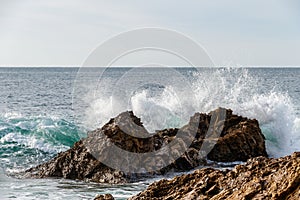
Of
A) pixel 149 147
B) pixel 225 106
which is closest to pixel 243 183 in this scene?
pixel 149 147

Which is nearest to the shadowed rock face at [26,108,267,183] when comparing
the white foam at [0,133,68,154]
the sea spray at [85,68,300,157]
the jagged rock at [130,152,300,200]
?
the sea spray at [85,68,300,157]

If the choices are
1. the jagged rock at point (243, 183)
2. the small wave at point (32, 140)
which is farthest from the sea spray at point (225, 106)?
the jagged rock at point (243, 183)

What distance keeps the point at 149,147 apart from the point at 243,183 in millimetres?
6233

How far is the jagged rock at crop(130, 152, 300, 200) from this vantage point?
3752 mm

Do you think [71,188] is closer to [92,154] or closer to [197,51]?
[92,154]

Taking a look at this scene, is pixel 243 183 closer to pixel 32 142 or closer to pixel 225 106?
pixel 32 142

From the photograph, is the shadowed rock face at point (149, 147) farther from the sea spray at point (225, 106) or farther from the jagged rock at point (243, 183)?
the jagged rock at point (243, 183)

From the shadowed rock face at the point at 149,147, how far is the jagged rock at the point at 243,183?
4.26 m

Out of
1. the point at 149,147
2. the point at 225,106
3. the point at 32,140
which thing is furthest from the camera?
the point at 225,106

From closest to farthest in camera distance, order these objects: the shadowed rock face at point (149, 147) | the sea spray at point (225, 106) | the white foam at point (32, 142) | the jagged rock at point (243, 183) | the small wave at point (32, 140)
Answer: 1. the jagged rock at point (243, 183)
2. the shadowed rock face at point (149, 147)
3. the small wave at point (32, 140)
4. the white foam at point (32, 142)
5. the sea spray at point (225, 106)

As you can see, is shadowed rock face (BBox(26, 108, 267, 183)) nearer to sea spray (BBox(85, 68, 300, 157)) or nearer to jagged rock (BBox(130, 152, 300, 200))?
sea spray (BBox(85, 68, 300, 157))

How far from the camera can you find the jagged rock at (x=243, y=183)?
3752 millimetres

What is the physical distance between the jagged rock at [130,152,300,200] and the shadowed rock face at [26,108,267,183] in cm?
A: 426

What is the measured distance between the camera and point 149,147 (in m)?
10.3
